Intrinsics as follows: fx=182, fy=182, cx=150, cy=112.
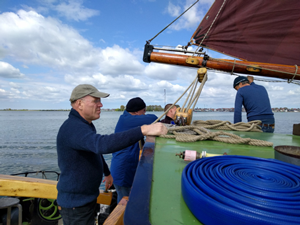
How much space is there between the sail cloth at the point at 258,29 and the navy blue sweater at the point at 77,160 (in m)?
4.40

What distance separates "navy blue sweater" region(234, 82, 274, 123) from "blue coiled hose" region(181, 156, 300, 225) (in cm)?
253

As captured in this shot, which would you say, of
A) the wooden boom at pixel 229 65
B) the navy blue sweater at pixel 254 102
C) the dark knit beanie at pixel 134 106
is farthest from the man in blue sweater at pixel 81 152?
the wooden boom at pixel 229 65

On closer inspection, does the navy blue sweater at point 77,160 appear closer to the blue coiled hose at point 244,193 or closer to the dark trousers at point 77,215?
the dark trousers at point 77,215

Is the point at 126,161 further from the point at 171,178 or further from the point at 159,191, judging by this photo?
the point at 159,191

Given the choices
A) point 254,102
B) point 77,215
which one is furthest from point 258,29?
point 77,215

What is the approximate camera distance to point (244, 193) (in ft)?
2.52

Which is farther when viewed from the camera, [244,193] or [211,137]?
[211,137]

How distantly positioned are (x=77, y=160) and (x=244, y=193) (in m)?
1.40

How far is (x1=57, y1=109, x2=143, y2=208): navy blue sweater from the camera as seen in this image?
1.51 meters

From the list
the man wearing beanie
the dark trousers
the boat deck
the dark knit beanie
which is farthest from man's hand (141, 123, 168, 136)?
the dark knit beanie

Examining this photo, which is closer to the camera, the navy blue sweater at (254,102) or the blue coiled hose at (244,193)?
the blue coiled hose at (244,193)

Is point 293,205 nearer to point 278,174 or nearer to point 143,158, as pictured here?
point 278,174

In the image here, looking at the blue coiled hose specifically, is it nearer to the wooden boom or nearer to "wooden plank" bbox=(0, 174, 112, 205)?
"wooden plank" bbox=(0, 174, 112, 205)

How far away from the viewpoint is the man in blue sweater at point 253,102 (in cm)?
337
